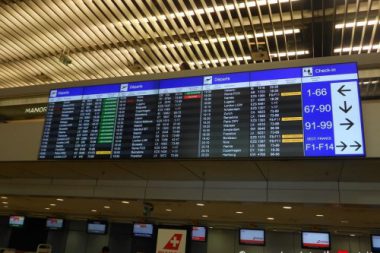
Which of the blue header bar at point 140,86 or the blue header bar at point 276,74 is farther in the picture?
the blue header bar at point 140,86

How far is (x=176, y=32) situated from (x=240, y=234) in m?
6.03

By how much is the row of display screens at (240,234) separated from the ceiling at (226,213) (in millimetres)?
258

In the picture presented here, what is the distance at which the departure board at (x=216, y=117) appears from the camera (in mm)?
3715

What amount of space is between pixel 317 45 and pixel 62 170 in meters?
4.81

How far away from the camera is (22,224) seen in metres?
13.2

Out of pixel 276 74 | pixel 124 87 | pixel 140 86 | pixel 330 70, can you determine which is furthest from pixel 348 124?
pixel 124 87

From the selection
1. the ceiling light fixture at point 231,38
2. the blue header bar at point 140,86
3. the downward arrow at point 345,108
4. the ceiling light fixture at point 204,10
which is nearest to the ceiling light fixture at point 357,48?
the ceiling light fixture at point 231,38

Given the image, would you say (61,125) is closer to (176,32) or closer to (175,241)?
(175,241)

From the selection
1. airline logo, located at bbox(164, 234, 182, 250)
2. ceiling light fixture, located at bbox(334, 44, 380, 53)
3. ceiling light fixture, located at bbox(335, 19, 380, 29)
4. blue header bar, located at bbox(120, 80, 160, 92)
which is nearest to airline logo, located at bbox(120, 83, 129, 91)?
blue header bar, located at bbox(120, 80, 160, 92)

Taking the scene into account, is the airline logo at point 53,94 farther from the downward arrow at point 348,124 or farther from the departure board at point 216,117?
the downward arrow at point 348,124

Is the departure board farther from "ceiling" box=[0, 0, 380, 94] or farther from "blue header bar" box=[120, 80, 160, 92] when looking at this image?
"ceiling" box=[0, 0, 380, 94]

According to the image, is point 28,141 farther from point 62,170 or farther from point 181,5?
point 181,5

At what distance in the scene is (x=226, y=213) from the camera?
28.6ft

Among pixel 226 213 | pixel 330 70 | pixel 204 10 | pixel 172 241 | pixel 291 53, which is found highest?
pixel 291 53
